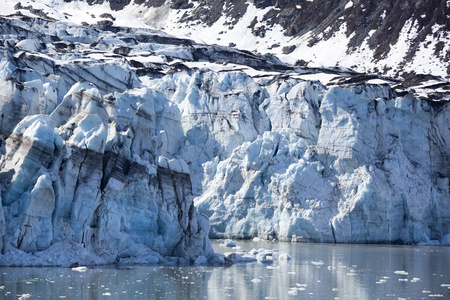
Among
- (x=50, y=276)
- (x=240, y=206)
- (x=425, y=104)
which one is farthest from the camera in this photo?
(x=425, y=104)

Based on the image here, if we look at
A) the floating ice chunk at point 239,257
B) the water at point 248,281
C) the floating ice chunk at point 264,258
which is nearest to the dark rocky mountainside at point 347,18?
the floating ice chunk at point 264,258

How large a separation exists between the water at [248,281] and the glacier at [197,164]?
122cm

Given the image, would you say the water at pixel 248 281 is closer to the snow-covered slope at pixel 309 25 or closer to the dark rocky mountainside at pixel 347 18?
the snow-covered slope at pixel 309 25

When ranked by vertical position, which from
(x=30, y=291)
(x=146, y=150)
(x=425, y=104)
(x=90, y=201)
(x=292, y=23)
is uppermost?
(x=292, y=23)

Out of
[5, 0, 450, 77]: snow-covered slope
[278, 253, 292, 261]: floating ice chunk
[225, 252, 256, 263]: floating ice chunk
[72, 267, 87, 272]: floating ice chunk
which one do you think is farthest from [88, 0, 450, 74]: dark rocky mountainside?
[72, 267, 87, 272]: floating ice chunk

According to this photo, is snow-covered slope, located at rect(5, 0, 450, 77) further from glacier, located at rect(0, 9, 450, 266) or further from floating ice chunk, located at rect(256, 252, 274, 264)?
floating ice chunk, located at rect(256, 252, 274, 264)

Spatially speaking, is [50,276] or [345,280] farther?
[345,280]

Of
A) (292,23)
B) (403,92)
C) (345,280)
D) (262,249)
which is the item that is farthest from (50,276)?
(292,23)

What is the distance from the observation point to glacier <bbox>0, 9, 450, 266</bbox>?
18203mm

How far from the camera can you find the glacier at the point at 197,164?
18203mm

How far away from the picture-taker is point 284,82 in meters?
36.0

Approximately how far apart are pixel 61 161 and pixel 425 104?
66.6 feet

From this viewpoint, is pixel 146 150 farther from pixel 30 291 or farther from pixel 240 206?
pixel 30 291

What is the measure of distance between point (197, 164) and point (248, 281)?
48.0 feet
